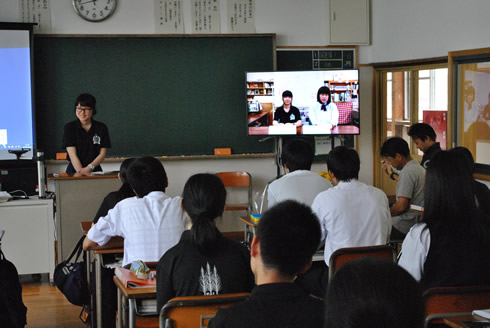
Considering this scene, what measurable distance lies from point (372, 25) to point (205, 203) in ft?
17.4

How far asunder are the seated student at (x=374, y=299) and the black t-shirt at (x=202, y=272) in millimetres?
1324

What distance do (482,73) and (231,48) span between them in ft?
9.10

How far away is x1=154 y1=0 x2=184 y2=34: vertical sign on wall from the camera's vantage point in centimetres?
668

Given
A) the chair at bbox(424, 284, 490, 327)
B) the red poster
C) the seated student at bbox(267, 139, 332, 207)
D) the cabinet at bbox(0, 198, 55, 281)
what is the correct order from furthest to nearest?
1. the red poster
2. the cabinet at bbox(0, 198, 55, 281)
3. the seated student at bbox(267, 139, 332, 207)
4. the chair at bbox(424, 284, 490, 327)

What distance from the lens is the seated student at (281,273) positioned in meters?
1.57

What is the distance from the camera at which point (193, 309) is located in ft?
7.04

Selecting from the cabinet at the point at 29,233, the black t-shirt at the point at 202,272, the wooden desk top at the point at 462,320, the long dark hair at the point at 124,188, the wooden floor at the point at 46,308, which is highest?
the long dark hair at the point at 124,188

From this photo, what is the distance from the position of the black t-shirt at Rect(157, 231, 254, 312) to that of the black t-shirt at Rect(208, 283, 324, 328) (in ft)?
2.37

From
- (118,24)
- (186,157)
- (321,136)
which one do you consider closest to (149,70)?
(118,24)

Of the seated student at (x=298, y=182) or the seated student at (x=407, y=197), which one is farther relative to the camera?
the seated student at (x=407, y=197)

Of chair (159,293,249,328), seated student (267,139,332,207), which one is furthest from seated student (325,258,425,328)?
seated student (267,139,332,207)

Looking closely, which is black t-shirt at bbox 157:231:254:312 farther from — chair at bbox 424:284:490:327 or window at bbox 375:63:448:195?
window at bbox 375:63:448:195

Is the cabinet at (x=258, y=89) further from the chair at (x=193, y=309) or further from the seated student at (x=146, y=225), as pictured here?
the chair at (x=193, y=309)

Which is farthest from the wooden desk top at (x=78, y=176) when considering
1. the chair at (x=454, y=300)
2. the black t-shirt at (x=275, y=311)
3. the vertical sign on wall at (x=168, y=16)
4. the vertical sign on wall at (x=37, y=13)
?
the black t-shirt at (x=275, y=311)
